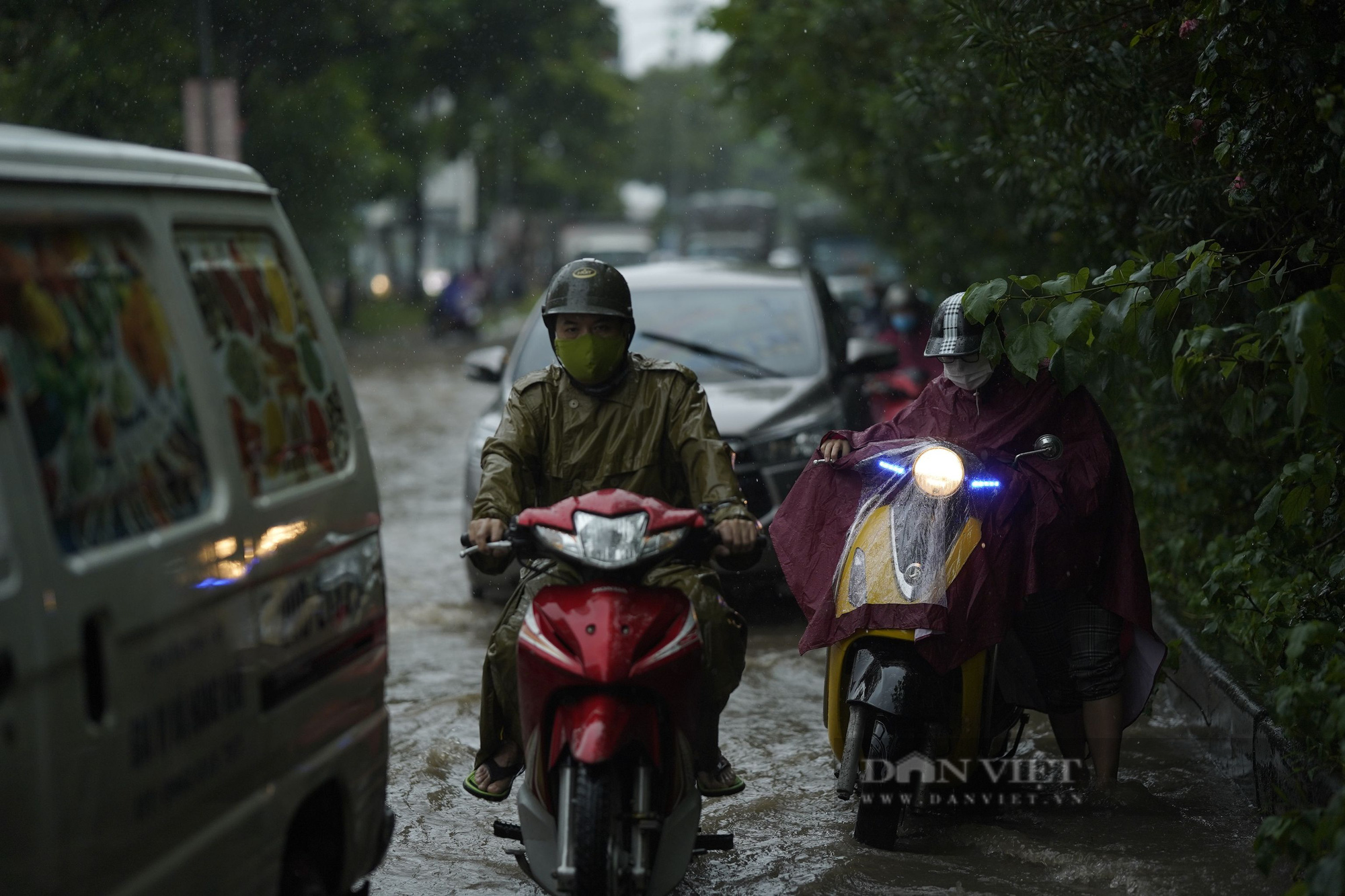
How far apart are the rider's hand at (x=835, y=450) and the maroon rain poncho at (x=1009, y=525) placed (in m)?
0.02

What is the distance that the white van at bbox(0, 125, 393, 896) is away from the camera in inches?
101

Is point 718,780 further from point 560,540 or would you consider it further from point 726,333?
point 726,333

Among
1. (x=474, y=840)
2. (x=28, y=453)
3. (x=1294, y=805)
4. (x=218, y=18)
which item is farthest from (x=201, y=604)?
(x=218, y=18)

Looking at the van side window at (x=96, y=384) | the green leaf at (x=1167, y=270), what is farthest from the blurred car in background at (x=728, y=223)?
the van side window at (x=96, y=384)

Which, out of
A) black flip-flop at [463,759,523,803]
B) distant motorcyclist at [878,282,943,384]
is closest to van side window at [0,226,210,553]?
black flip-flop at [463,759,523,803]

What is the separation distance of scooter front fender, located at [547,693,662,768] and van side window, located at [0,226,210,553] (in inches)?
42.2

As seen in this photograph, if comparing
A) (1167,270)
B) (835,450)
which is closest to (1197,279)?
(1167,270)

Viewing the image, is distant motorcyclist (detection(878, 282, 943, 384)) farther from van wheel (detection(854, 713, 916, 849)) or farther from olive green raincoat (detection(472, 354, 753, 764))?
olive green raincoat (detection(472, 354, 753, 764))

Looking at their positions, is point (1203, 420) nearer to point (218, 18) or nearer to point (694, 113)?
point (218, 18)

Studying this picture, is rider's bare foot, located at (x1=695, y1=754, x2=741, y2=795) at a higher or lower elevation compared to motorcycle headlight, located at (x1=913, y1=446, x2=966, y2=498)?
lower

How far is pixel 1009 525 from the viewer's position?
15.9 ft

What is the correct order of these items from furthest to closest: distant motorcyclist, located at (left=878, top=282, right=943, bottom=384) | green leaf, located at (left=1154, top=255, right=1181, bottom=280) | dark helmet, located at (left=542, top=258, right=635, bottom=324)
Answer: distant motorcyclist, located at (left=878, top=282, right=943, bottom=384), green leaf, located at (left=1154, top=255, right=1181, bottom=280), dark helmet, located at (left=542, top=258, right=635, bottom=324)

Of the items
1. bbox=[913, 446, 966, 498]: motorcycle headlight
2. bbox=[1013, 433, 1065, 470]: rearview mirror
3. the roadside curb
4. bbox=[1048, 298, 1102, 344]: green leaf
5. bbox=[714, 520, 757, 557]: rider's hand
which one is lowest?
the roadside curb

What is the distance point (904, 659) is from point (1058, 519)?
656 millimetres
